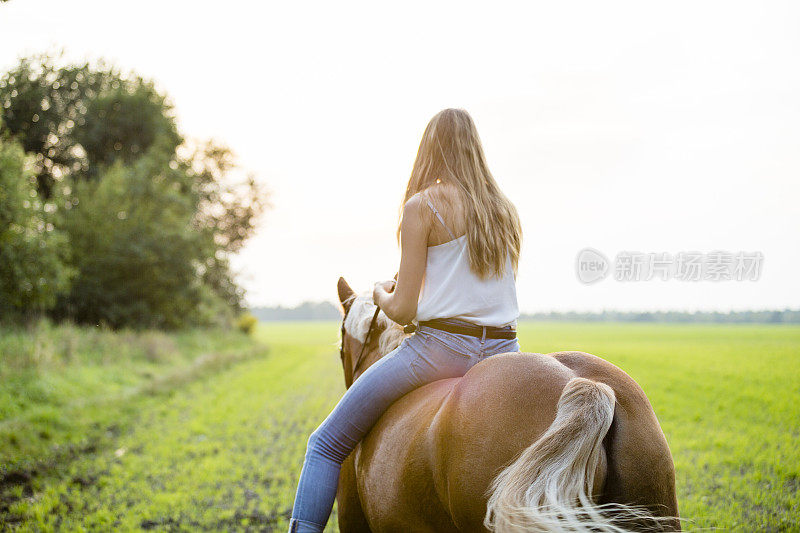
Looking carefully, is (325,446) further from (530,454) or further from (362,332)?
(530,454)

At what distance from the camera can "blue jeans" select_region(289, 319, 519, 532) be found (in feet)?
8.73

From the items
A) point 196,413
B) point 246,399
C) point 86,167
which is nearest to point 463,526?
point 196,413

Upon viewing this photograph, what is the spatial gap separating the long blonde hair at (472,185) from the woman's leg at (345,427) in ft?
1.86

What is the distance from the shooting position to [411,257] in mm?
2662

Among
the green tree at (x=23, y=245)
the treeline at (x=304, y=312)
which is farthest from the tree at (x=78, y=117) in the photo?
the treeline at (x=304, y=312)

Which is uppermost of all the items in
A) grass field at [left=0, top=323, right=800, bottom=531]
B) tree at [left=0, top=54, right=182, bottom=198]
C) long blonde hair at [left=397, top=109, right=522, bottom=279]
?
tree at [left=0, top=54, right=182, bottom=198]

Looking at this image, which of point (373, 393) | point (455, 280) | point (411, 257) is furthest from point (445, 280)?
point (373, 393)

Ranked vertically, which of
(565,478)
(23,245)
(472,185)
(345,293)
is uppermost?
(23,245)

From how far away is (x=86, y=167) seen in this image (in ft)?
87.6

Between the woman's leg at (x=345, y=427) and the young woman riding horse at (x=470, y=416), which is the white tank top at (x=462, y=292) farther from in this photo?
the woman's leg at (x=345, y=427)

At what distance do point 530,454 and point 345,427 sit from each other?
3.98 ft

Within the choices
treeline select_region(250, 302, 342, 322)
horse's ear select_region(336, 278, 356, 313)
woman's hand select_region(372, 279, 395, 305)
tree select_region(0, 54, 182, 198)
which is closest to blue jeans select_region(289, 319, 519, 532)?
woman's hand select_region(372, 279, 395, 305)

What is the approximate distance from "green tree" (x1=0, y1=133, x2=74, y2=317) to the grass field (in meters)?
4.51

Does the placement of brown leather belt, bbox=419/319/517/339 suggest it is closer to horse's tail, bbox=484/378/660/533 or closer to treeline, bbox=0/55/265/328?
horse's tail, bbox=484/378/660/533
